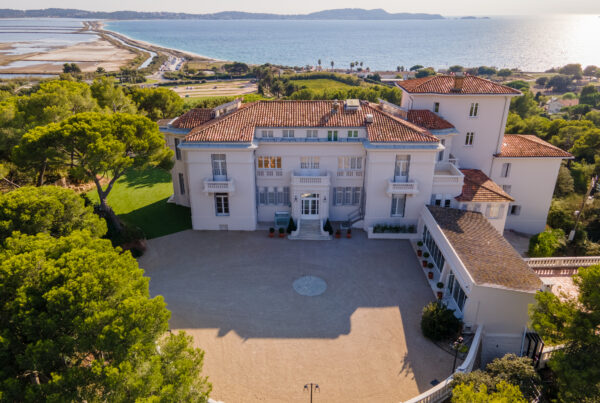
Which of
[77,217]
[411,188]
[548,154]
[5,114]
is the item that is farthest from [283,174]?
[5,114]

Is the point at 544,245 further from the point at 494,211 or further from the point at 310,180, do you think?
the point at 310,180

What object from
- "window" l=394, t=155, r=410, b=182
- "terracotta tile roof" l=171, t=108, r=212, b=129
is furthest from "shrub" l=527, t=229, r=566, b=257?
"terracotta tile roof" l=171, t=108, r=212, b=129

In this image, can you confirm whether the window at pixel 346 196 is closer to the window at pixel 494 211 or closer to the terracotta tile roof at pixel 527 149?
the window at pixel 494 211

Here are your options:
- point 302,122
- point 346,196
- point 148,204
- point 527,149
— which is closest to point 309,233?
point 346,196

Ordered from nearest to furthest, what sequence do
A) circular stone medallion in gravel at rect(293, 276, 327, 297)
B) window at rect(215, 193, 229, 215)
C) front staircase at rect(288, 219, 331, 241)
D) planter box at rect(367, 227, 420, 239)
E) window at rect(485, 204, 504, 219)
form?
1. circular stone medallion in gravel at rect(293, 276, 327, 297)
2. window at rect(485, 204, 504, 219)
3. planter box at rect(367, 227, 420, 239)
4. front staircase at rect(288, 219, 331, 241)
5. window at rect(215, 193, 229, 215)

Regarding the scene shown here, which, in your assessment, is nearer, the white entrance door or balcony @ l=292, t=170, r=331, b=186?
balcony @ l=292, t=170, r=331, b=186

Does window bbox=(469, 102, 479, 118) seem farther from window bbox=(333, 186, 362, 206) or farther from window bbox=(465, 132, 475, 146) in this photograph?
window bbox=(333, 186, 362, 206)
